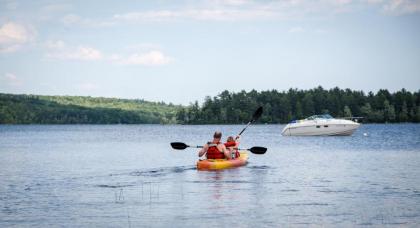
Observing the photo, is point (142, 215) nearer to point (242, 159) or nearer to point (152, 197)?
point (152, 197)

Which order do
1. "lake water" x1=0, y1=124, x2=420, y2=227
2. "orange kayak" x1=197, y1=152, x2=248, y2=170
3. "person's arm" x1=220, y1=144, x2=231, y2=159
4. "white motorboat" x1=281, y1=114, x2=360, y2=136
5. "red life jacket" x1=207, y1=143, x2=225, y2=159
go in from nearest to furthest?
"lake water" x1=0, y1=124, x2=420, y2=227
"orange kayak" x1=197, y1=152, x2=248, y2=170
"red life jacket" x1=207, y1=143, x2=225, y2=159
"person's arm" x1=220, y1=144, x2=231, y2=159
"white motorboat" x1=281, y1=114, x2=360, y2=136

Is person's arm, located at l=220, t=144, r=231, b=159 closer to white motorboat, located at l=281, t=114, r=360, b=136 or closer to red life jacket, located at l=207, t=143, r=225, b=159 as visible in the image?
red life jacket, located at l=207, t=143, r=225, b=159

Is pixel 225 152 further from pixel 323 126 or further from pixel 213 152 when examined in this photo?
pixel 323 126

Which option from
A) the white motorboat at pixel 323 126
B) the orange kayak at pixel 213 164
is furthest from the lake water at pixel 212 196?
the white motorboat at pixel 323 126

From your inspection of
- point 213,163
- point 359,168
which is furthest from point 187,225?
point 359,168

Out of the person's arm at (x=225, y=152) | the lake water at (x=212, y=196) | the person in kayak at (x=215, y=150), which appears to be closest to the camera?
the lake water at (x=212, y=196)

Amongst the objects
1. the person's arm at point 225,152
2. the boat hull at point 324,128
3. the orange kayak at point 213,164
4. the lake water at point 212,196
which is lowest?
the lake water at point 212,196

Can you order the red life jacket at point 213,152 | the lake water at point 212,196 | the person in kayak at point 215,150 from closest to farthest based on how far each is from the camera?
1. the lake water at point 212,196
2. the person in kayak at point 215,150
3. the red life jacket at point 213,152

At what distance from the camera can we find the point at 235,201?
2564 centimetres

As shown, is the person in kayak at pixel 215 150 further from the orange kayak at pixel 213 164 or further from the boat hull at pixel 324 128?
the boat hull at pixel 324 128

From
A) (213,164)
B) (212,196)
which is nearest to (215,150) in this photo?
(213,164)

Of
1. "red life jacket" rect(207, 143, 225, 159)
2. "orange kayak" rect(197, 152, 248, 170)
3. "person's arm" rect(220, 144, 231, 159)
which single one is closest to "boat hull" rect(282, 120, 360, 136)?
"person's arm" rect(220, 144, 231, 159)

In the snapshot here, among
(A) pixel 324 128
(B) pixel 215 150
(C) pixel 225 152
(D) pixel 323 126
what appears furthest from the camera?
(A) pixel 324 128

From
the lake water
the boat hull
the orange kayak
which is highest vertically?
the boat hull
